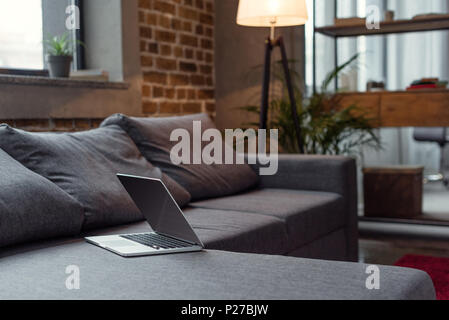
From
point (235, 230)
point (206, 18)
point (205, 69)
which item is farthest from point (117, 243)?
point (206, 18)

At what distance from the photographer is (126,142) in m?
2.69

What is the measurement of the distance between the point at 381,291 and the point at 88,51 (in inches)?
111

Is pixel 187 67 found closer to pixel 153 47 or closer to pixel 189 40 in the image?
pixel 189 40

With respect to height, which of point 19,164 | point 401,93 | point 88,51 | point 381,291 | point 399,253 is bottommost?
point 399,253

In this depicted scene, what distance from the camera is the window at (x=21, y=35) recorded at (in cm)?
318

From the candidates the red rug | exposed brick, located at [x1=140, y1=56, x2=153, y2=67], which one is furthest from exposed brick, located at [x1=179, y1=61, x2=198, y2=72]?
the red rug

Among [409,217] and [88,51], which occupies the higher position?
[88,51]

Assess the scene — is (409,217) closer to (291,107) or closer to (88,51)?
(291,107)

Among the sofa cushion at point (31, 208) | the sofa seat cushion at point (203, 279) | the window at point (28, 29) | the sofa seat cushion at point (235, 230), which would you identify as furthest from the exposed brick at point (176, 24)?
the sofa seat cushion at point (203, 279)

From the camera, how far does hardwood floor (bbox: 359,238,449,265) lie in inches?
133

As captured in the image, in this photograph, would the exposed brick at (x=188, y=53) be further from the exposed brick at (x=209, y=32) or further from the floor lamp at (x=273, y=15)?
the floor lamp at (x=273, y=15)

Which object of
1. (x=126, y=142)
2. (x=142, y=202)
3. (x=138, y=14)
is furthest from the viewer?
(x=138, y=14)

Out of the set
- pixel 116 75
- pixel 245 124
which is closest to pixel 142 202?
pixel 116 75

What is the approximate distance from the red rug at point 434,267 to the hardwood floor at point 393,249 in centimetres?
9
